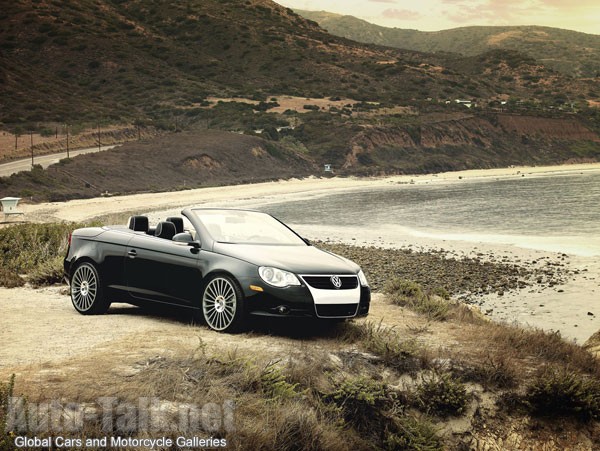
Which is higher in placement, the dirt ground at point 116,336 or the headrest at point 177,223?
A: the headrest at point 177,223

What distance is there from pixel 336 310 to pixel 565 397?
2.54 meters

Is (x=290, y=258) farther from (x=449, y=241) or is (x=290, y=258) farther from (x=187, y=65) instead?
(x=187, y=65)

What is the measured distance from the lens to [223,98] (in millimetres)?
96312

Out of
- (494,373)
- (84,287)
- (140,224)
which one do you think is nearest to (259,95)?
(84,287)

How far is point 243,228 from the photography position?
996 cm

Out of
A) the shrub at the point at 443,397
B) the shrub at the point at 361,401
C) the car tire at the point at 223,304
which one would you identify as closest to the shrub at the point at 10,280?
the car tire at the point at 223,304

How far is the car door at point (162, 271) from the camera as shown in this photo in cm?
937

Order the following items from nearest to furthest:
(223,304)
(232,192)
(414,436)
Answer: (414,436) < (223,304) < (232,192)

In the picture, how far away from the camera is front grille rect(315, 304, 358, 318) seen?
28.6 feet

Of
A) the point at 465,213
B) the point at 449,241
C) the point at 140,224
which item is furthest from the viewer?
the point at 465,213

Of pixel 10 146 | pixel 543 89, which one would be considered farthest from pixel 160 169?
pixel 543 89

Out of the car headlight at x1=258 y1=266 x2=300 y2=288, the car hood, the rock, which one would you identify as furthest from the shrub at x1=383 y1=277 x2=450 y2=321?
the car headlight at x1=258 y1=266 x2=300 y2=288

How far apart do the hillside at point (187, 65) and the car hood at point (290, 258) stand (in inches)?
2649

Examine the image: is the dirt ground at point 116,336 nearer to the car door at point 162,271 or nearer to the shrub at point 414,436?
the car door at point 162,271
